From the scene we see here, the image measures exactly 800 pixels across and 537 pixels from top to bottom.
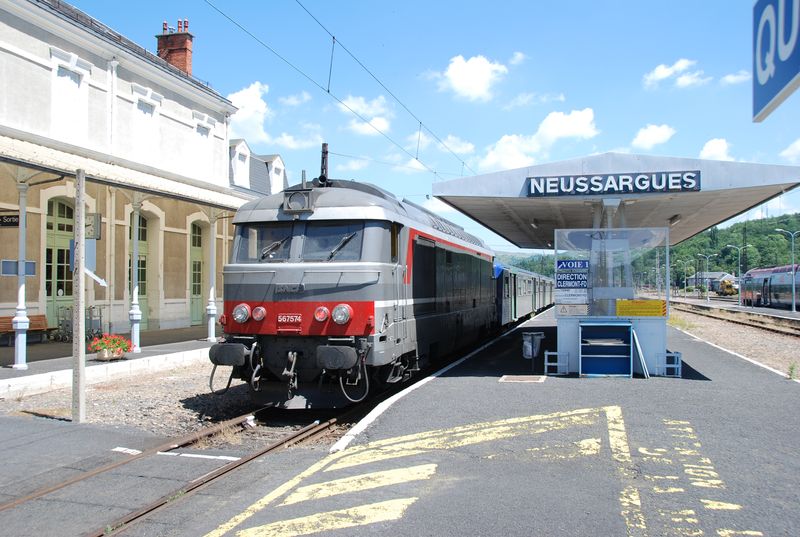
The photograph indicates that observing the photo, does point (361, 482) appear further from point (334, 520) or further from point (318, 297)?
point (318, 297)

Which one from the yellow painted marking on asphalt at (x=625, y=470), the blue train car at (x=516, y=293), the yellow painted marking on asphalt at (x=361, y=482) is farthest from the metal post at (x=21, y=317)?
the blue train car at (x=516, y=293)

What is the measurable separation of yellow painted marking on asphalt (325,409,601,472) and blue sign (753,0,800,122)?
15.7ft

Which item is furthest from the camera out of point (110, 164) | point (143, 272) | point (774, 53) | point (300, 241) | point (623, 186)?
point (143, 272)

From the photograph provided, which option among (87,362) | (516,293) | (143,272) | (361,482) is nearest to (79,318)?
(361,482)

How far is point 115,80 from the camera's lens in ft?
62.6

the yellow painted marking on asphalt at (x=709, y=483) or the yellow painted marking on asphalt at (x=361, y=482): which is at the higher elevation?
the yellow painted marking on asphalt at (x=709, y=483)

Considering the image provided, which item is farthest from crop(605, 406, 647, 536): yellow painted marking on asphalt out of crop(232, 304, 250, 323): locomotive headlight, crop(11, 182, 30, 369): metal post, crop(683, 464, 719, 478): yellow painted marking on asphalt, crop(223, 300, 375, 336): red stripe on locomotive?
crop(11, 182, 30, 369): metal post

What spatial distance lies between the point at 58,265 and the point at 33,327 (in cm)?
198

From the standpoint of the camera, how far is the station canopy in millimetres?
11516

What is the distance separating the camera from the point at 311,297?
29.7ft

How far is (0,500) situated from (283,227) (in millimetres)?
4960

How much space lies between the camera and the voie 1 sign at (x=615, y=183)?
1165 cm

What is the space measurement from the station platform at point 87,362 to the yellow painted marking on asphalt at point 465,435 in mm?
6908

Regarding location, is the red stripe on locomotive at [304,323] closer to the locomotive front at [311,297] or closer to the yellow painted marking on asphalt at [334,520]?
the locomotive front at [311,297]
